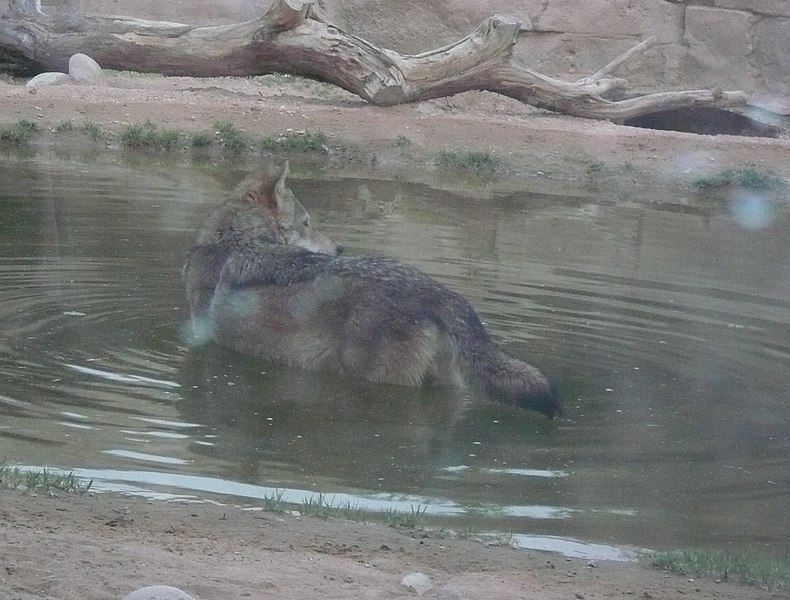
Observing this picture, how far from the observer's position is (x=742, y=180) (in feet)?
53.5

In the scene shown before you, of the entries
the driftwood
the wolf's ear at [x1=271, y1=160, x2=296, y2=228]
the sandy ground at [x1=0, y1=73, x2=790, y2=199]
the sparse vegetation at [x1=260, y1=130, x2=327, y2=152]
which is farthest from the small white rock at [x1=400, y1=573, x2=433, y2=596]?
the driftwood

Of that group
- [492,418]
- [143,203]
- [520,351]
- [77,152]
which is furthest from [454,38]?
[492,418]

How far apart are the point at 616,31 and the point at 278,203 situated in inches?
559

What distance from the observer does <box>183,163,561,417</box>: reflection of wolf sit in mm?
6699

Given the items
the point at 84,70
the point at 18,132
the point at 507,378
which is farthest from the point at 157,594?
the point at 84,70

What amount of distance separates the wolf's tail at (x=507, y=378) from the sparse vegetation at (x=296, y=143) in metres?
9.69

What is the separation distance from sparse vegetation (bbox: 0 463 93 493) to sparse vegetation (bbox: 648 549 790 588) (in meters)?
2.17

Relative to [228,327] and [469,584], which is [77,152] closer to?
[228,327]

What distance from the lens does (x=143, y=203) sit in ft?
39.7

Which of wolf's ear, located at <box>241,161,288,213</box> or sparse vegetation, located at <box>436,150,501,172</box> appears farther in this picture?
sparse vegetation, located at <box>436,150,501,172</box>

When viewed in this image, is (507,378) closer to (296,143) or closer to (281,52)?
(296,143)

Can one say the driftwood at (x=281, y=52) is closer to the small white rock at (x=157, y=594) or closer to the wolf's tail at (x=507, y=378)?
the wolf's tail at (x=507, y=378)

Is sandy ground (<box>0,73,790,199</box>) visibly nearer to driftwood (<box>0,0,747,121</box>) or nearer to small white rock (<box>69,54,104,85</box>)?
small white rock (<box>69,54,104,85</box>)

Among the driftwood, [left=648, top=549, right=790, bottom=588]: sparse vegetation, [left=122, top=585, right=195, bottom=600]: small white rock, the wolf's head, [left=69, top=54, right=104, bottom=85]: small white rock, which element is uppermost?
the driftwood
